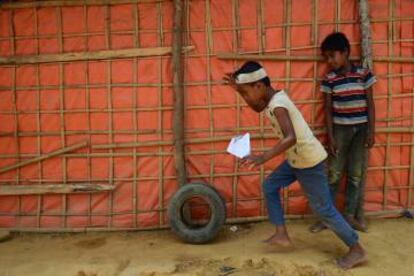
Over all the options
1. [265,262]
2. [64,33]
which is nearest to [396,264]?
[265,262]

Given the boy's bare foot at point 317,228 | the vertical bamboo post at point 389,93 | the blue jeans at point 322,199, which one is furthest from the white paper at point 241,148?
the vertical bamboo post at point 389,93

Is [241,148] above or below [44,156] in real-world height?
above

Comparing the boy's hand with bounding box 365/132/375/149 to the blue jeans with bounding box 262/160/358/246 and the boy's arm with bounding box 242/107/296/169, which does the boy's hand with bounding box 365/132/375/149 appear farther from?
the boy's arm with bounding box 242/107/296/169

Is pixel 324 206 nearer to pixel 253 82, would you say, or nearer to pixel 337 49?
pixel 253 82

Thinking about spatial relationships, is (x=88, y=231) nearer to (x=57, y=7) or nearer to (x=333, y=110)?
(x=57, y=7)

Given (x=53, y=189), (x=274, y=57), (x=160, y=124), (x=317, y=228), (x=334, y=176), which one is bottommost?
(x=317, y=228)

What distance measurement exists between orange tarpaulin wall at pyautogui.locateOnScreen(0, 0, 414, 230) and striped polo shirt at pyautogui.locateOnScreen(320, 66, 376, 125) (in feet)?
0.96

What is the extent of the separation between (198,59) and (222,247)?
180cm

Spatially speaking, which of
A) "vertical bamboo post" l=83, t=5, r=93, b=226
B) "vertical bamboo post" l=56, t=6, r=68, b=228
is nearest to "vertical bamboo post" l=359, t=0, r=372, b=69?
"vertical bamboo post" l=83, t=5, r=93, b=226

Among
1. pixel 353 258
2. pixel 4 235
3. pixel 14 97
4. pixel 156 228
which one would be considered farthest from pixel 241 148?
pixel 4 235

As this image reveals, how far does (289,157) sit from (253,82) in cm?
70

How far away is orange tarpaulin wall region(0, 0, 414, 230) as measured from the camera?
4.81 m

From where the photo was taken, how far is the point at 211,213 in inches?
181

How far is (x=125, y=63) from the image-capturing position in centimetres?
484
